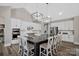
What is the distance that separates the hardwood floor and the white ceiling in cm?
58

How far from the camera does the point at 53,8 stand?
2.23m

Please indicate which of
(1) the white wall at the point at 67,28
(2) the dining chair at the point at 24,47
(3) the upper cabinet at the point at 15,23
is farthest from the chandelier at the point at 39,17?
(2) the dining chair at the point at 24,47

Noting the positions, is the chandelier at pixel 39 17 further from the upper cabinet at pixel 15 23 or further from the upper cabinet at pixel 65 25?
the upper cabinet at pixel 15 23

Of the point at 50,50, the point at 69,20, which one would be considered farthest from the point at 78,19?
the point at 50,50

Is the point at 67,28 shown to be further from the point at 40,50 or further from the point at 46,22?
the point at 40,50

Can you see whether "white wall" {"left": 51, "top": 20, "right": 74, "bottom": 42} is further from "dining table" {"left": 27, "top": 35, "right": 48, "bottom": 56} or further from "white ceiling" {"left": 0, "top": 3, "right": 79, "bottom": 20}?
"dining table" {"left": 27, "top": 35, "right": 48, "bottom": 56}

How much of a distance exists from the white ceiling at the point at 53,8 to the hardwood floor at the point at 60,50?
1.89 ft

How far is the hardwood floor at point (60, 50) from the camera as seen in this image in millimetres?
2232

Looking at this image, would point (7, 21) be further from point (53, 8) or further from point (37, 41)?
point (53, 8)

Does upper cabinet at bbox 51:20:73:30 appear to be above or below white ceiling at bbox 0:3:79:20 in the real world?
below

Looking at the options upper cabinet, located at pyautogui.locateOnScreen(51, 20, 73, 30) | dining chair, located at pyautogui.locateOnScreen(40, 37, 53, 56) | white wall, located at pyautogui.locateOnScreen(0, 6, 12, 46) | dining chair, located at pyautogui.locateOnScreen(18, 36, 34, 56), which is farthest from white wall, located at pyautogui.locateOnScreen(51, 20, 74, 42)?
white wall, located at pyautogui.locateOnScreen(0, 6, 12, 46)

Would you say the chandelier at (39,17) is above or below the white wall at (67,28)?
above

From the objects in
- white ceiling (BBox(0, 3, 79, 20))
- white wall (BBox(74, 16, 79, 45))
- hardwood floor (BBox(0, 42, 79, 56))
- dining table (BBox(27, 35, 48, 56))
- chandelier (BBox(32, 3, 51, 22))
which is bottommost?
hardwood floor (BBox(0, 42, 79, 56))

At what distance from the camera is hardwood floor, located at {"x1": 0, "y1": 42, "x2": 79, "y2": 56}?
2232mm
